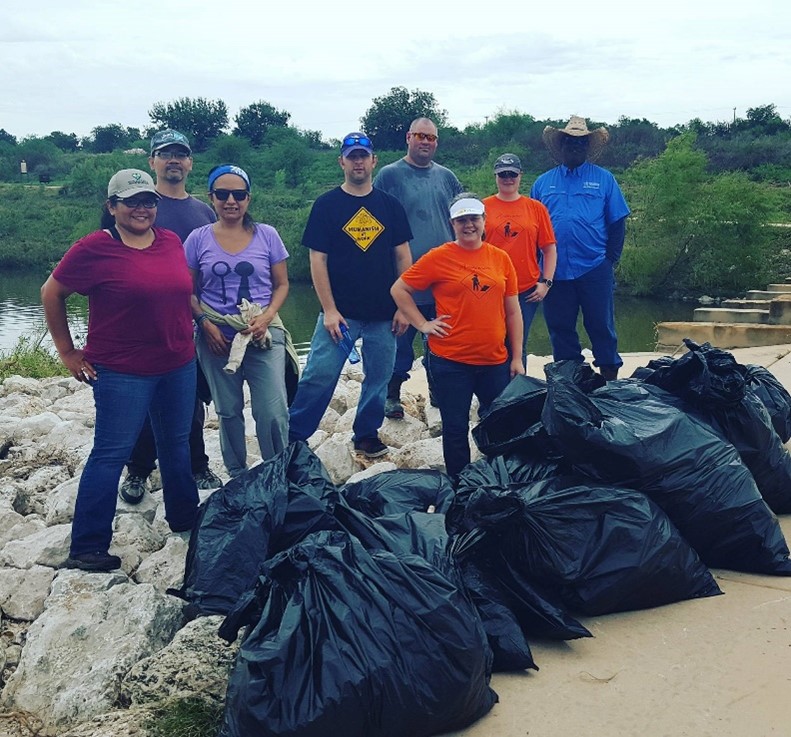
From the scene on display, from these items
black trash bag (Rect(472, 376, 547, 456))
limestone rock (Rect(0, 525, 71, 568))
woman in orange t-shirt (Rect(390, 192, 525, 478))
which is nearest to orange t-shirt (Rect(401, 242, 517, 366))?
woman in orange t-shirt (Rect(390, 192, 525, 478))

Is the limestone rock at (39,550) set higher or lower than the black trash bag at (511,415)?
lower

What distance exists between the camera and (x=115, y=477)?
328 cm

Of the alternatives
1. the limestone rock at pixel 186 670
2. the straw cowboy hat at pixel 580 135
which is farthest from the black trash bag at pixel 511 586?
the straw cowboy hat at pixel 580 135

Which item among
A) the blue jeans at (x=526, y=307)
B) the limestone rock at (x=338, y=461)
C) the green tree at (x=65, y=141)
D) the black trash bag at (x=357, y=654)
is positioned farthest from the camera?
the green tree at (x=65, y=141)

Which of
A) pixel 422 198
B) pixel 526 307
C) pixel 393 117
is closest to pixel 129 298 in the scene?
pixel 422 198

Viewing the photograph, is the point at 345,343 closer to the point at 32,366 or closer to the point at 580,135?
the point at 580,135

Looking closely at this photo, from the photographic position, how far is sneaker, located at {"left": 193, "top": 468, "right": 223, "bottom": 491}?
419 centimetres

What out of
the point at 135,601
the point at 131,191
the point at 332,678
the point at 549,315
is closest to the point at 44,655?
the point at 135,601

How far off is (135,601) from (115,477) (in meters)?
0.58

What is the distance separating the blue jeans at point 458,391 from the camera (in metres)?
3.77

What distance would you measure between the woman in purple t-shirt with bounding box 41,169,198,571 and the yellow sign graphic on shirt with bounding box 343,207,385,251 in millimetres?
1060

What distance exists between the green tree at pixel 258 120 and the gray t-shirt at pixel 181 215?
62.8m

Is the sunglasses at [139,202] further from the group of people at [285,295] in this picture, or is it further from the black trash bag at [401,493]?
the black trash bag at [401,493]

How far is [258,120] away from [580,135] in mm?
65132
